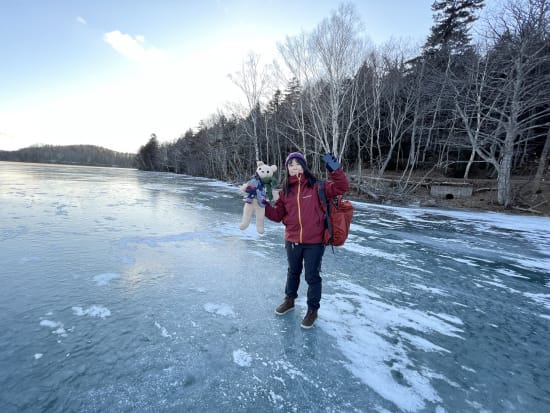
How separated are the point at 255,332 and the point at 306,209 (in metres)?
1.30

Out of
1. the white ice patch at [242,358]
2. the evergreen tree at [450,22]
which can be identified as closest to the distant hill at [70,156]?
the evergreen tree at [450,22]

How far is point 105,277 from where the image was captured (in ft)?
12.2

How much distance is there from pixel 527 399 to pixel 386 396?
1.04 metres

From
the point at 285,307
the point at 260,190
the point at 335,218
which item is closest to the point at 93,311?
the point at 285,307

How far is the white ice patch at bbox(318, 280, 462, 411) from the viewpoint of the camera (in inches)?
78.9

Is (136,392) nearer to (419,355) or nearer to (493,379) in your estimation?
(419,355)

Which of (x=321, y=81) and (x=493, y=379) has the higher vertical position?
(x=321, y=81)

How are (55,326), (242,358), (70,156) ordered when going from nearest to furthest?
(242,358), (55,326), (70,156)

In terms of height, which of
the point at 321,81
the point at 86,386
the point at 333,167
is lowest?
the point at 86,386

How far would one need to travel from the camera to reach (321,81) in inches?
688

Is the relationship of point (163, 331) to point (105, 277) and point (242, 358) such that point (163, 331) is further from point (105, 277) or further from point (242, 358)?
point (105, 277)

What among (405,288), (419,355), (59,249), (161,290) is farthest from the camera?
(59,249)

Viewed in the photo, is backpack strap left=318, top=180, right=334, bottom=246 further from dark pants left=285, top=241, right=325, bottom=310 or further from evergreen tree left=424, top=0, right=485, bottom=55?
evergreen tree left=424, top=0, right=485, bottom=55

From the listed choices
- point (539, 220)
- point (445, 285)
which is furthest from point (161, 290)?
point (539, 220)
